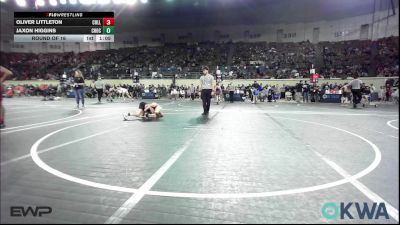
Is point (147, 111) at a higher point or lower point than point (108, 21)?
lower

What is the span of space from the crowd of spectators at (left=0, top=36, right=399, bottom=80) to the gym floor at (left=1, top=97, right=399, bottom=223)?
2436 centimetres

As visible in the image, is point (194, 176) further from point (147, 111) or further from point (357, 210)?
point (147, 111)

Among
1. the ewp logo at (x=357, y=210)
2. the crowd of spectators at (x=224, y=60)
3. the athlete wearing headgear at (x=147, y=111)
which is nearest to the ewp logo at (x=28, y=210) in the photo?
the ewp logo at (x=357, y=210)

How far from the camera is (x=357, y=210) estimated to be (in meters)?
2.76

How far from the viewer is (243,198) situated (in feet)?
10.1

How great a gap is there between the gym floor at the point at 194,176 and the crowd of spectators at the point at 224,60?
24360mm

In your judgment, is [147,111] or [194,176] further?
[147,111]

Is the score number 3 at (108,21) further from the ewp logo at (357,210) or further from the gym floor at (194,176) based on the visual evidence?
the ewp logo at (357,210)
